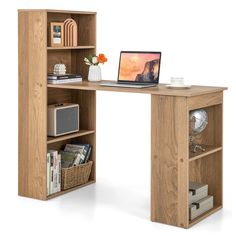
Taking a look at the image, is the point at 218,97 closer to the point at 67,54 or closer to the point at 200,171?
the point at 200,171

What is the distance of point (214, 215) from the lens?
5.35 metres

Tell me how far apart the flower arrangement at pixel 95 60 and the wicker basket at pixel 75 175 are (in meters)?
0.97

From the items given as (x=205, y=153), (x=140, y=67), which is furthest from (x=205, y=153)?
(x=140, y=67)

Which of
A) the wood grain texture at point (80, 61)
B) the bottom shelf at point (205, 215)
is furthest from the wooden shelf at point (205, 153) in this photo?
the wood grain texture at point (80, 61)

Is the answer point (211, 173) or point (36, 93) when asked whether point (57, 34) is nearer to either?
point (36, 93)

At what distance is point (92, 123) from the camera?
6.41 metres

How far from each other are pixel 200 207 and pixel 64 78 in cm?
170

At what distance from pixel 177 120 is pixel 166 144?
21 cm

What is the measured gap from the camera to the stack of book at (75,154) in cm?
625

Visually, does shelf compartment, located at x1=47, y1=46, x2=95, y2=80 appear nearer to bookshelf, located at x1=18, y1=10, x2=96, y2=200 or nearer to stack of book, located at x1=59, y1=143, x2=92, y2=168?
bookshelf, located at x1=18, y1=10, x2=96, y2=200

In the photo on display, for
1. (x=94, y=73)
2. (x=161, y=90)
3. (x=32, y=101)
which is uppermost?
(x=94, y=73)

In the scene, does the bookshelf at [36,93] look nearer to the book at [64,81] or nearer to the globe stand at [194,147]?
the book at [64,81]

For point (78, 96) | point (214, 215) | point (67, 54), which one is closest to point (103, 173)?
point (78, 96)

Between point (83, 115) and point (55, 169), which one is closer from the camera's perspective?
point (55, 169)
